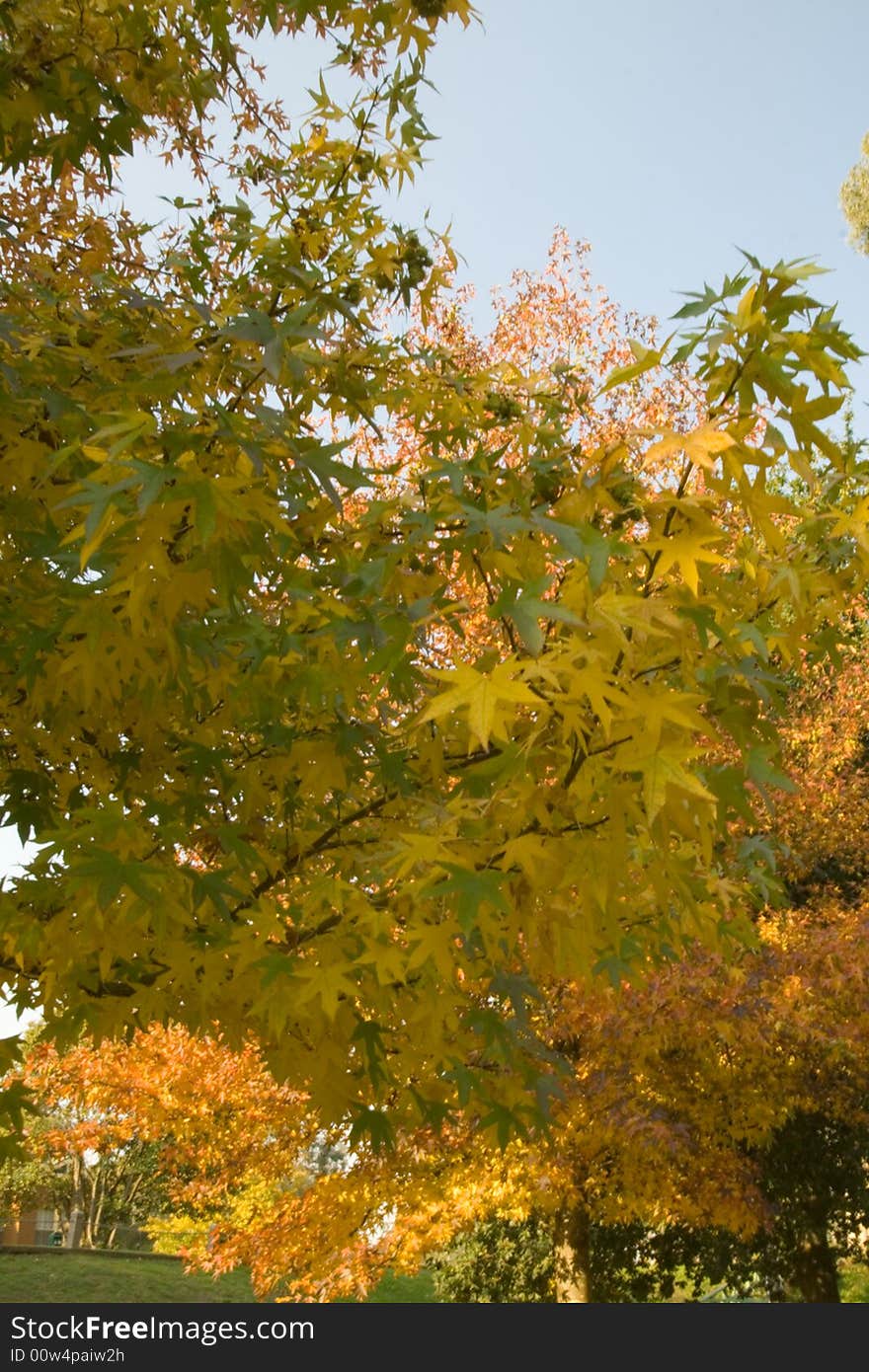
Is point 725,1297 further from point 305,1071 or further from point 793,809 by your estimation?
point 305,1071

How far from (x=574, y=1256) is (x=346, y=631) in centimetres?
957

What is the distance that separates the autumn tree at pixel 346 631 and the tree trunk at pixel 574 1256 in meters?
7.16

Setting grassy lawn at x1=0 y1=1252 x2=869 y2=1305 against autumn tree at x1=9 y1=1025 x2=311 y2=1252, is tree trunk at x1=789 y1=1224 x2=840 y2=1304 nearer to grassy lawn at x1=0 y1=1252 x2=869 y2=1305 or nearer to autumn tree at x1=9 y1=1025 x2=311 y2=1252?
grassy lawn at x1=0 y1=1252 x2=869 y2=1305

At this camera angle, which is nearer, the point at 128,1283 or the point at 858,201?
the point at 128,1283

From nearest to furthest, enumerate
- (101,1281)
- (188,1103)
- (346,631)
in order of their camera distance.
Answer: (346,631)
(188,1103)
(101,1281)

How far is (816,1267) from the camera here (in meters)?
11.8

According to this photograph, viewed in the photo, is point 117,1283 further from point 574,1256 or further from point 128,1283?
point 574,1256

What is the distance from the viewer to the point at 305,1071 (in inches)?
138

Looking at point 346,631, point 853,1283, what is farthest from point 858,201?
point 346,631

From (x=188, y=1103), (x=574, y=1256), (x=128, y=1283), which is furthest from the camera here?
(x=128, y=1283)

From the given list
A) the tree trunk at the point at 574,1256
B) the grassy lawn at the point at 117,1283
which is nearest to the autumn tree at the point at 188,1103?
the tree trunk at the point at 574,1256

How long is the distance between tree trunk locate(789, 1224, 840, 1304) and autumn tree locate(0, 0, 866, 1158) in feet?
31.4

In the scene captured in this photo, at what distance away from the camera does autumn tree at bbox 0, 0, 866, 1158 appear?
2.31 m

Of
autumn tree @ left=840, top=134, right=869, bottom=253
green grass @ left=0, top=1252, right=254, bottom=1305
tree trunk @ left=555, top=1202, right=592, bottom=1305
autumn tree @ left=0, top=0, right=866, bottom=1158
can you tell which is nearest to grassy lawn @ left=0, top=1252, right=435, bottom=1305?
green grass @ left=0, top=1252, right=254, bottom=1305
